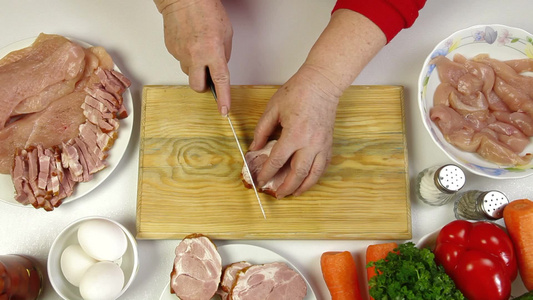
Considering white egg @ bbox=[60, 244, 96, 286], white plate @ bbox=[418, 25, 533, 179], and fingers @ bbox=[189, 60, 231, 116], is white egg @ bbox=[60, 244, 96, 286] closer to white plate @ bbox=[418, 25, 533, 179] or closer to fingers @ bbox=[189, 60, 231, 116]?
fingers @ bbox=[189, 60, 231, 116]

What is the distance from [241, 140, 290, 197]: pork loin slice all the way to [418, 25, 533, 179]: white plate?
0.51m

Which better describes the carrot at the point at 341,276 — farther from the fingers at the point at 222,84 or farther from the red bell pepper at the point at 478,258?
the fingers at the point at 222,84

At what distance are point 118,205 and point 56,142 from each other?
298 mm

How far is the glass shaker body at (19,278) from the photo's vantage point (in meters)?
1.33

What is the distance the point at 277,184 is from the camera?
151 centimetres

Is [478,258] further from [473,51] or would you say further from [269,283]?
[473,51]

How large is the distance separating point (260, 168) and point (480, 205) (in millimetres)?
700

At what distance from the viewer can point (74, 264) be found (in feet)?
4.57

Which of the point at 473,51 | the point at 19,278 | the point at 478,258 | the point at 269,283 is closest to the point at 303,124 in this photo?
the point at 269,283

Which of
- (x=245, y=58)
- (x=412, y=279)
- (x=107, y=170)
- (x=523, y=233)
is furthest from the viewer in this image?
(x=245, y=58)

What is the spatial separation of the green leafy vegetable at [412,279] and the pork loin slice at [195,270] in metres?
0.48

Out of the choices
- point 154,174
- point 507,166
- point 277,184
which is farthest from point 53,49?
point 507,166

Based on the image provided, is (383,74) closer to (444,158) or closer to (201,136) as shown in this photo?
(444,158)

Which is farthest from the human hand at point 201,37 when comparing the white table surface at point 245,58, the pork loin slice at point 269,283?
the pork loin slice at point 269,283
